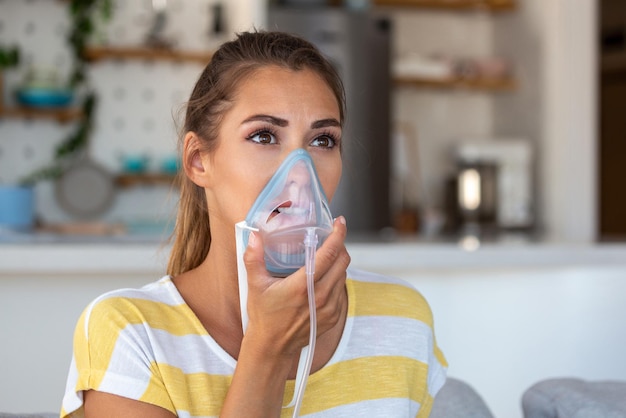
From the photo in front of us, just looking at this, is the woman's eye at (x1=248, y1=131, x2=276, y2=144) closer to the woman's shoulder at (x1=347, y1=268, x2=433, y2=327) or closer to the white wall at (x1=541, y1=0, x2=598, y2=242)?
the woman's shoulder at (x1=347, y1=268, x2=433, y2=327)

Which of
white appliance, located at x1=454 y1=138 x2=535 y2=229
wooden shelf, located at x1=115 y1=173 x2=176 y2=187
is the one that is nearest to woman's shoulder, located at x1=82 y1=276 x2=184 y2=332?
wooden shelf, located at x1=115 y1=173 x2=176 y2=187

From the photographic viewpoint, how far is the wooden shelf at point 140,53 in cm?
491

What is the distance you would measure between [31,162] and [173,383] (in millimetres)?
4311

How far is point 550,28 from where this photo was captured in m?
5.00

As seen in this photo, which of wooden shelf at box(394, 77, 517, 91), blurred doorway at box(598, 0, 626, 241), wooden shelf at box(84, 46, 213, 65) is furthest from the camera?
blurred doorway at box(598, 0, 626, 241)

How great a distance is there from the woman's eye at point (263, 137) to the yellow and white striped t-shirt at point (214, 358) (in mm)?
246

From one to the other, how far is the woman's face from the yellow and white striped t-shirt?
0.17 m

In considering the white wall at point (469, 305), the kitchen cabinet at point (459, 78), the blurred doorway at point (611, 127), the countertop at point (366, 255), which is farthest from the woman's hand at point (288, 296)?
the blurred doorway at point (611, 127)

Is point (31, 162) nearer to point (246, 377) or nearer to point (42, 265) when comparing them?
point (42, 265)

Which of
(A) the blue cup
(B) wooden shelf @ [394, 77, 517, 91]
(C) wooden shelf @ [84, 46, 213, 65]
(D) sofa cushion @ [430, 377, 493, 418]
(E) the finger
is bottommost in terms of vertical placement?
(D) sofa cushion @ [430, 377, 493, 418]

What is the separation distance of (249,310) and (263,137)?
0.25 metres

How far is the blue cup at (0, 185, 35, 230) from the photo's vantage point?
123 inches

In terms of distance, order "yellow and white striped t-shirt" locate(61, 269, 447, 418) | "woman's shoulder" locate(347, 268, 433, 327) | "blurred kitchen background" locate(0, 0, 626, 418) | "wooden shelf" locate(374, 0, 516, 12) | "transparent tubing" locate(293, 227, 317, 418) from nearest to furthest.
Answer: "transparent tubing" locate(293, 227, 317, 418) → "yellow and white striped t-shirt" locate(61, 269, 447, 418) → "woman's shoulder" locate(347, 268, 433, 327) → "blurred kitchen background" locate(0, 0, 626, 418) → "wooden shelf" locate(374, 0, 516, 12)

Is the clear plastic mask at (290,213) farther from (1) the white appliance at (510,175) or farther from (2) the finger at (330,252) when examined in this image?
(1) the white appliance at (510,175)
